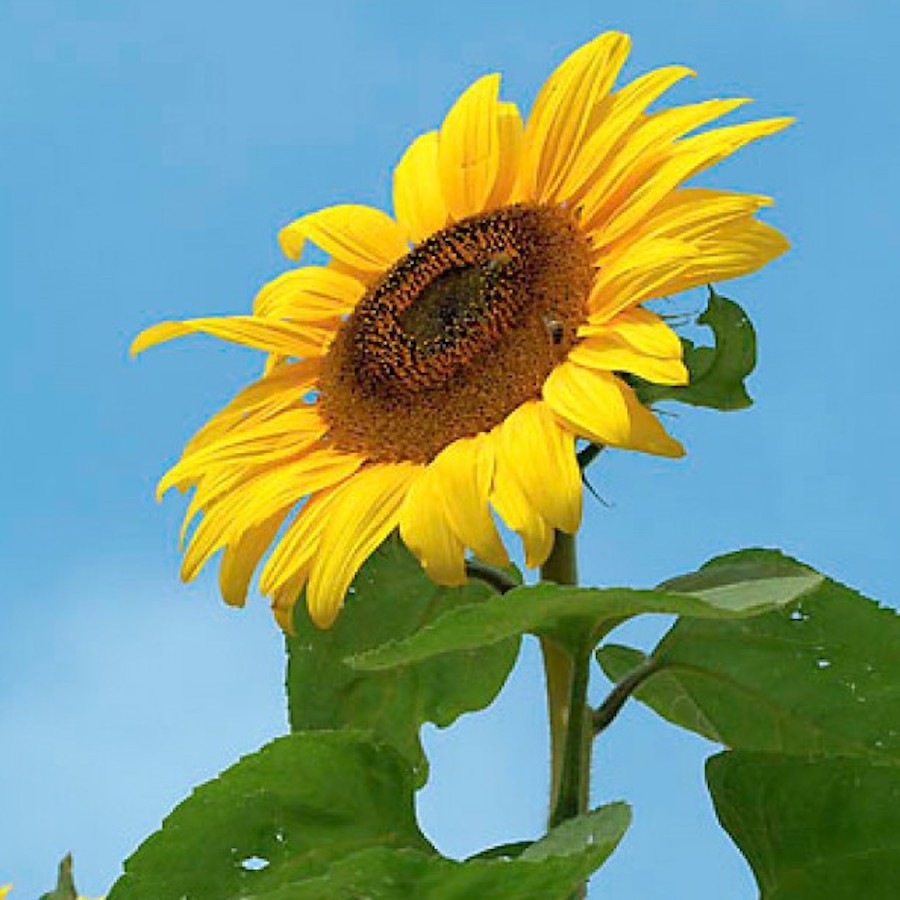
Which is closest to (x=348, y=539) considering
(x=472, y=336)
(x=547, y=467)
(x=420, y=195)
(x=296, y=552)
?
(x=296, y=552)

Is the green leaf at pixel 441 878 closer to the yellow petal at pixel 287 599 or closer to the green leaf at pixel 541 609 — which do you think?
the green leaf at pixel 541 609

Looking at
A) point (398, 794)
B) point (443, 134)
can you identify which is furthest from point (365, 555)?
point (443, 134)

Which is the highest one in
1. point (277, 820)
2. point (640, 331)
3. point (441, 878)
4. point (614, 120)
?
point (614, 120)

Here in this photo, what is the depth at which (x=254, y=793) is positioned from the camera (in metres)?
1.25

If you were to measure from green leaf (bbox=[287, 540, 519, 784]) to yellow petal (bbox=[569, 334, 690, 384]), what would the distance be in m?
0.31

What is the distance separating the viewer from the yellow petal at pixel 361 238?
1.71 m

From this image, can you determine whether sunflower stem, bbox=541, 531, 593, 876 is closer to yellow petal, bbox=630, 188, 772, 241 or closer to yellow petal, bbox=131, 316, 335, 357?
yellow petal, bbox=630, 188, 772, 241

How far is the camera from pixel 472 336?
151cm

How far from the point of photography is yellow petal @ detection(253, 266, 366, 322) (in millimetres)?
→ 1687

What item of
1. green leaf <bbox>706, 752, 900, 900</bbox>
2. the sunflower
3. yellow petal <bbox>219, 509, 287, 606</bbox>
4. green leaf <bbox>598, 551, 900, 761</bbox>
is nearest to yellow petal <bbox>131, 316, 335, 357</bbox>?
the sunflower

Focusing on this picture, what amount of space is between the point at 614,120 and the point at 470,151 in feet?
0.57

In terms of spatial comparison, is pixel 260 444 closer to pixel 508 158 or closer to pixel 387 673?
pixel 387 673

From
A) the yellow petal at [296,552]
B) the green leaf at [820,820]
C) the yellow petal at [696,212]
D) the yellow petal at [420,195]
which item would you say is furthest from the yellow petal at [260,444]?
the green leaf at [820,820]

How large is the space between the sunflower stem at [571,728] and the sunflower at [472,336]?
0.09 meters
